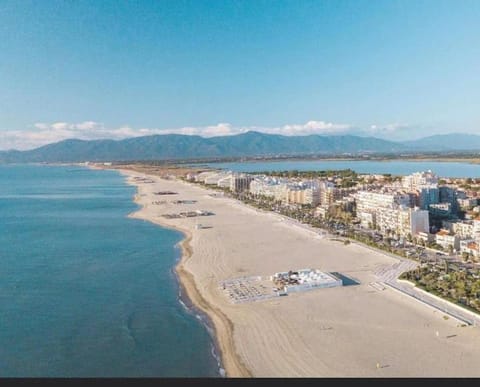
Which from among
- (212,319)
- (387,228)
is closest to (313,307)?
(212,319)

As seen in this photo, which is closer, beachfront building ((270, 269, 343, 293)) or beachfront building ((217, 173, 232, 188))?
beachfront building ((270, 269, 343, 293))

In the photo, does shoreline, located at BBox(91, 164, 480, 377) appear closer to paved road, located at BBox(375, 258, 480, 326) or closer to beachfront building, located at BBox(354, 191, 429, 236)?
paved road, located at BBox(375, 258, 480, 326)

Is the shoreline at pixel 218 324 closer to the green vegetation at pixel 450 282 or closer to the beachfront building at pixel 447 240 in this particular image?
the green vegetation at pixel 450 282

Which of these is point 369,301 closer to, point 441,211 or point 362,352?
point 362,352

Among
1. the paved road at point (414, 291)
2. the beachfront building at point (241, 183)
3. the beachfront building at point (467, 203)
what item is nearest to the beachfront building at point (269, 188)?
the beachfront building at point (241, 183)

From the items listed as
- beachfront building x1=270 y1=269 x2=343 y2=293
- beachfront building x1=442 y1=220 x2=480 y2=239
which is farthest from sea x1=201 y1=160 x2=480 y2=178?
beachfront building x1=270 y1=269 x2=343 y2=293

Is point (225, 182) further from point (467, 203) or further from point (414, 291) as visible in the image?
point (414, 291)
